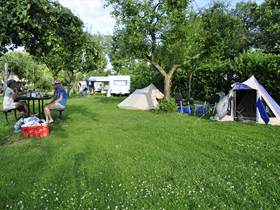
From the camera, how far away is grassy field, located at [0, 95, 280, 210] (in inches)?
103

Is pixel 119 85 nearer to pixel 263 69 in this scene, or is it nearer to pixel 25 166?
pixel 263 69

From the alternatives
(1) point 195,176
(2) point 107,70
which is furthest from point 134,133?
(2) point 107,70

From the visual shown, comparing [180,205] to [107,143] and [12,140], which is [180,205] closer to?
[107,143]

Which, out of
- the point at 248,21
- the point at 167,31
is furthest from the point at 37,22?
the point at 248,21

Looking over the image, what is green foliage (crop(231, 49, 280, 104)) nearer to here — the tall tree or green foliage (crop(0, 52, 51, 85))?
the tall tree

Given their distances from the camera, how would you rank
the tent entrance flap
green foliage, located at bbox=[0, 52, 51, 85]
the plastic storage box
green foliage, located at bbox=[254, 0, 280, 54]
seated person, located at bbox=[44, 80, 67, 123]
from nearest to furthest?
the plastic storage box
seated person, located at bbox=[44, 80, 67, 123]
the tent entrance flap
green foliage, located at bbox=[254, 0, 280, 54]
green foliage, located at bbox=[0, 52, 51, 85]

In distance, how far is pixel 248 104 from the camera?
9.34m

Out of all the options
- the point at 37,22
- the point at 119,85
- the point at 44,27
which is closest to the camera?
the point at 37,22

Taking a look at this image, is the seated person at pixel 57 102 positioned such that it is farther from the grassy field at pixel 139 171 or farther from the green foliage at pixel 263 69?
the green foliage at pixel 263 69

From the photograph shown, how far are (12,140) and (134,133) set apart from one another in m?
3.63

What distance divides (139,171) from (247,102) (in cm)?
832

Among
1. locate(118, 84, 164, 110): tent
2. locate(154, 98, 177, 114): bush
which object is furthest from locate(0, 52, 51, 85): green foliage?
locate(154, 98, 177, 114): bush

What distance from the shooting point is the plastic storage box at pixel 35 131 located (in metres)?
5.38

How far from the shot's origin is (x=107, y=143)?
5.05 meters
